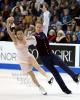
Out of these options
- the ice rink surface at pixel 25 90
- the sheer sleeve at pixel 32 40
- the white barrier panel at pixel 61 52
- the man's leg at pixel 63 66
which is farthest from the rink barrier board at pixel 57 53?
the man's leg at pixel 63 66

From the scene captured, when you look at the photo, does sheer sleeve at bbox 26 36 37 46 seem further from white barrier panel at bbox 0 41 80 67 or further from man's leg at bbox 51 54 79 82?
white barrier panel at bbox 0 41 80 67

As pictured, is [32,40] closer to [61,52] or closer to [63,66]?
[63,66]

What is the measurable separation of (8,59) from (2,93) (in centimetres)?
552

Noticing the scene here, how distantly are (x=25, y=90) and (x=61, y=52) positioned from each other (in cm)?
464

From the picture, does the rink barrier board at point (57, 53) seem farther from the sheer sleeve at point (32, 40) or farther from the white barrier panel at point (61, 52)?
the sheer sleeve at point (32, 40)

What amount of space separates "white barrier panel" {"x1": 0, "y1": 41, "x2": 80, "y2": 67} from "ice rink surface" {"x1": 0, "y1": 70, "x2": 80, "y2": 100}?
154cm

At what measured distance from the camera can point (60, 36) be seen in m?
15.7

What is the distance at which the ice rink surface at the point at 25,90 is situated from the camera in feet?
31.4

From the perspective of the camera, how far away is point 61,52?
50.0 feet

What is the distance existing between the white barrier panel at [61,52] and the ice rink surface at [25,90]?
1.54 metres

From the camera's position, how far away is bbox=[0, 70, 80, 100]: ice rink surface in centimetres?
→ 956

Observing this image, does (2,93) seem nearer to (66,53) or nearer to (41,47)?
(41,47)

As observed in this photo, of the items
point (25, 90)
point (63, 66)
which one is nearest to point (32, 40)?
point (63, 66)

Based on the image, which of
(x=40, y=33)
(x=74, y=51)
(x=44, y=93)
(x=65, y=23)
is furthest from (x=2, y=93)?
(x=65, y=23)
